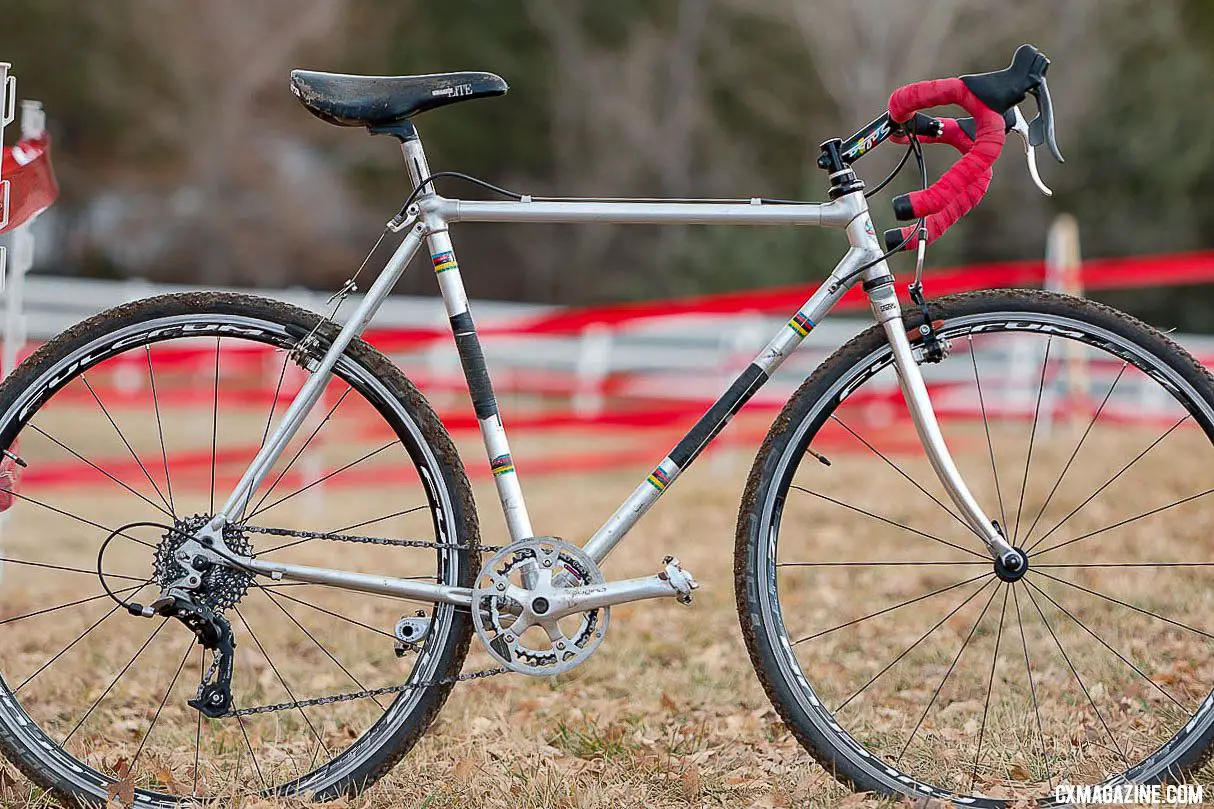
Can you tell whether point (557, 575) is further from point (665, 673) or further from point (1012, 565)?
point (665, 673)

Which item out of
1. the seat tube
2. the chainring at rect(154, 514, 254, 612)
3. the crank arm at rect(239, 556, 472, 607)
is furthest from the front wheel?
the chainring at rect(154, 514, 254, 612)

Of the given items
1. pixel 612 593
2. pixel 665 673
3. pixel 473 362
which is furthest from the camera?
pixel 665 673

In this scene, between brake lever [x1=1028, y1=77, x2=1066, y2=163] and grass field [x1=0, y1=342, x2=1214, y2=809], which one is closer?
brake lever [x1=1028, y1=77, x2=1066, y2=163]

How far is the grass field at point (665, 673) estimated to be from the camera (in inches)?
112

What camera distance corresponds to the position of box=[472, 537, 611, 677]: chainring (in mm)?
2461

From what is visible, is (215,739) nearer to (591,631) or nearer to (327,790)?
(327,790)

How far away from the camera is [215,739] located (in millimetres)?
3158

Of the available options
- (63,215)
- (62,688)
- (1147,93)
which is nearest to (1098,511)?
(62,688)

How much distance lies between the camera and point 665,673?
3.82 m

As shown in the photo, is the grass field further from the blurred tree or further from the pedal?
the blurred tree

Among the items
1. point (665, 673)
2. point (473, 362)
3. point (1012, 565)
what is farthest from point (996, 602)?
point (473, 362)

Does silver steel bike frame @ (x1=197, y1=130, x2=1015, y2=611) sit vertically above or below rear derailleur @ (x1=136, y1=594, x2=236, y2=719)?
above

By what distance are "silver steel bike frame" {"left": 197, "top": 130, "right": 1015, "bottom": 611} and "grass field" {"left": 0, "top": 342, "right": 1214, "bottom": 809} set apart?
0.32m

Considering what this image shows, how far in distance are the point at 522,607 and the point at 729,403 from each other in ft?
1.89
